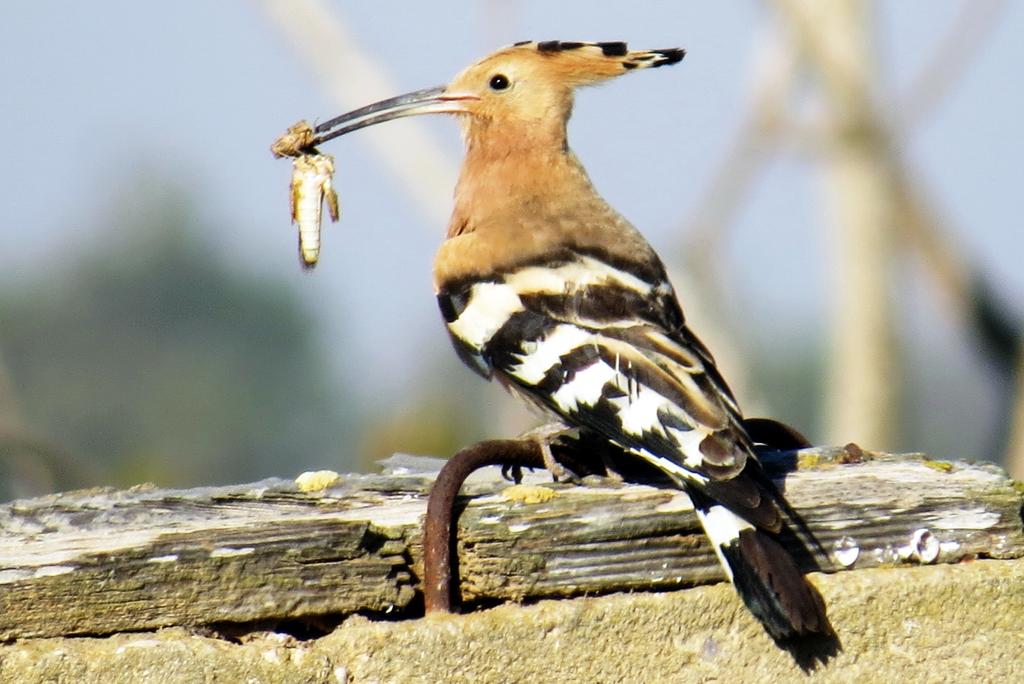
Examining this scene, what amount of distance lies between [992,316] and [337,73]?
2.93 meters

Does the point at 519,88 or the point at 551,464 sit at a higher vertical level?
the point at 519,88

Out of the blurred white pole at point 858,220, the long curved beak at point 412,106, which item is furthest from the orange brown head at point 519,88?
the blurred white pole at point 858,220

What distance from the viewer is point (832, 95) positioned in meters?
6.88

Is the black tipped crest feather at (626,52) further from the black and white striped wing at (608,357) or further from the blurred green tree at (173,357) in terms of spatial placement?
the blurred green tree at (173,357)

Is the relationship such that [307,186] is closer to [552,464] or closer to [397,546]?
[552,464]

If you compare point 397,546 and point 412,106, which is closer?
point 397,546

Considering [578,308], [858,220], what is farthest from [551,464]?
[858,220]

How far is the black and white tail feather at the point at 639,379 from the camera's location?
5.77ft

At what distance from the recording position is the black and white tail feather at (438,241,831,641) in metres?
1.76

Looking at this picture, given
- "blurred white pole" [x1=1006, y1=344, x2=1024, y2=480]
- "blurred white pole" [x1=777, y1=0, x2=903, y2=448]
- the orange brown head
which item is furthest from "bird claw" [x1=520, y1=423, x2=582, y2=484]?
"blurred white pole" [x1=777, y1=0, x2=903, y2=448]

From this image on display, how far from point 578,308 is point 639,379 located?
12.2 inches

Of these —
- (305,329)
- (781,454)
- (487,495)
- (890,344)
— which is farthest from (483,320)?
(305,329)

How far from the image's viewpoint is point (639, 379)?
250 cm

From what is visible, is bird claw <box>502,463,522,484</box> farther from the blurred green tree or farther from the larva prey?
the blurred green tree
